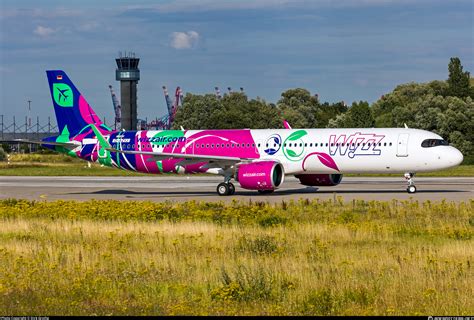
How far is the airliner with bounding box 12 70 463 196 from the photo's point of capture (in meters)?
43.7

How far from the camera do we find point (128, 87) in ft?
577

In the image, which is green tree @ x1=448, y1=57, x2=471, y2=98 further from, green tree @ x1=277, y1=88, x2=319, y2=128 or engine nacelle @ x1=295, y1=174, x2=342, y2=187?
engine nacelle @ x1=295, y1=174, x2=342, y2=187

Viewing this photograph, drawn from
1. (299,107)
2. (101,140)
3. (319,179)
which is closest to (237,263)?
(319,179)

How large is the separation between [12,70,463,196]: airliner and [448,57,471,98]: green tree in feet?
336

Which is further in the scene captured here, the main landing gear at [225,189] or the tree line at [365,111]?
the tree line at [365,111]

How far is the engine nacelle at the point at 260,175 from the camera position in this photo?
43.4m

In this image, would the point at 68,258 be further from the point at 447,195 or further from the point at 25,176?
Result: the point at 25,176

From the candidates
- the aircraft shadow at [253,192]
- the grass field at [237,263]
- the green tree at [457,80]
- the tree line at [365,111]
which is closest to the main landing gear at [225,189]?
the aircraft shadow at [253,192]

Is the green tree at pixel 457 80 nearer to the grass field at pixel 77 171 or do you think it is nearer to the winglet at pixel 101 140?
the grass field at pixel 77 171

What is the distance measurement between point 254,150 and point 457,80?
107 metres

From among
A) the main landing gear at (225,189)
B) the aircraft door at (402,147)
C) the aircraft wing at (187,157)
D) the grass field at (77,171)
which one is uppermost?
the aircraft door at (402,147)

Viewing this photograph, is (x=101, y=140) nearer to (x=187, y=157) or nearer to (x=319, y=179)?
(x=187, y=157)

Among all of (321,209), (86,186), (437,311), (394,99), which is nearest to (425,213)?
(321,209)

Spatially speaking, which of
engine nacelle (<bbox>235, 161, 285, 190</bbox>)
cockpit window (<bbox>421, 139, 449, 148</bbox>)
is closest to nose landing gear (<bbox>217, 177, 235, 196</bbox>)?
engine nacelle (<bbox>235, 161, 285, 190</bbox>)
